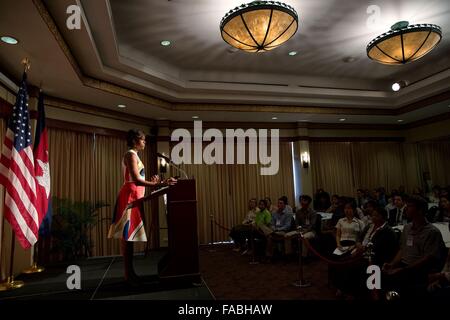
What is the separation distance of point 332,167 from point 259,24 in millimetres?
6210

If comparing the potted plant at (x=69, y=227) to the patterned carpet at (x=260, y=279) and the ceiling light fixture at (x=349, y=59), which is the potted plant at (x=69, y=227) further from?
the ceiling light fixture at (x=349, y=59)

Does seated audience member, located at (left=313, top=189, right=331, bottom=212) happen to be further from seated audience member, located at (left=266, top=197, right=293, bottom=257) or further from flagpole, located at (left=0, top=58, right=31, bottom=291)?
flagpole, located at (left=0, top=58, right=31, bottom=291)

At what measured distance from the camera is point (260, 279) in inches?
163

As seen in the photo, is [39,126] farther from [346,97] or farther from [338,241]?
[346,97]

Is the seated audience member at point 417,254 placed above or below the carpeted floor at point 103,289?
above

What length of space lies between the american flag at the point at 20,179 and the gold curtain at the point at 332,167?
23.0ft

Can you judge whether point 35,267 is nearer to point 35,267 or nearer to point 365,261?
point 35,267

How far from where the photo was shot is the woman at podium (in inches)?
126

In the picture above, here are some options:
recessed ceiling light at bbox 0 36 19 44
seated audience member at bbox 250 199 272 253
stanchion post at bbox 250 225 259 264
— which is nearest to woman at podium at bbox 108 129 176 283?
recessed ceiling light at bbox 0 36 19 44

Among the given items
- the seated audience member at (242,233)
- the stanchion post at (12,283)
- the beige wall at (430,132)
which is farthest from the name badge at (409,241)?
the beige wall at (430,132)

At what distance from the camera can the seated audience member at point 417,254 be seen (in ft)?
8.36

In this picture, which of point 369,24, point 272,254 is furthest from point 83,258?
point 369,24

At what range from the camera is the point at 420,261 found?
256 cm

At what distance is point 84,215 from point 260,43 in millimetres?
4083
